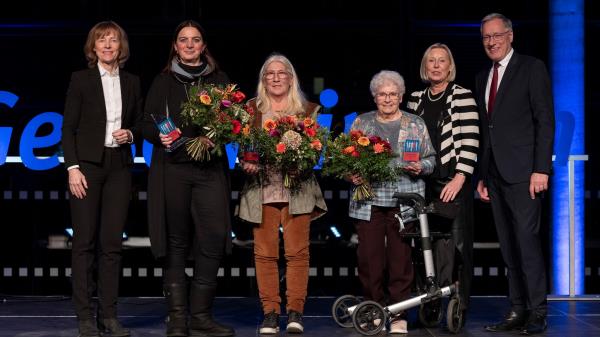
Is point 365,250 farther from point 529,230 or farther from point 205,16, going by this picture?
point 205,16

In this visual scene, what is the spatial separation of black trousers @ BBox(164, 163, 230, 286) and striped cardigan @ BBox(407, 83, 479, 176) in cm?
136

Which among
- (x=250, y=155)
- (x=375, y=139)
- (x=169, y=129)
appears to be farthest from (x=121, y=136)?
(x=375, y=139)

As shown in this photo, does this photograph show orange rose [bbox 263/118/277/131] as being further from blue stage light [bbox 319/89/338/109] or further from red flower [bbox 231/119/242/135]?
blue stage light [bbox 319/89/338/109]

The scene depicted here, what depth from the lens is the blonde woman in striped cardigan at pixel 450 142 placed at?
19.9ft

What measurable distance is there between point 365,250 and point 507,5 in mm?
2970

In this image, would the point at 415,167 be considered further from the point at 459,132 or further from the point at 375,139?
the point at 459,132

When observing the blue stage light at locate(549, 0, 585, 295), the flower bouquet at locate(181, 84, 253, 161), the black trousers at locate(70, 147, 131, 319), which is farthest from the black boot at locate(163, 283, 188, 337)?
the blue stage light at locate(549, 0, 585, 295)

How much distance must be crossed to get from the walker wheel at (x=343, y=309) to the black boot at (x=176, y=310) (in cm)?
89

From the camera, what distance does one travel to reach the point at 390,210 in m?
6.00

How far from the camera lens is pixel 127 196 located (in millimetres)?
5777

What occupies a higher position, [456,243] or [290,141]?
[290,141]

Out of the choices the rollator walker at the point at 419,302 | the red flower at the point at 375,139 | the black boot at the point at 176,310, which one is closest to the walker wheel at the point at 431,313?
the rollator walker at the point at 419,302

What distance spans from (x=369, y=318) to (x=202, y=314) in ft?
3.11

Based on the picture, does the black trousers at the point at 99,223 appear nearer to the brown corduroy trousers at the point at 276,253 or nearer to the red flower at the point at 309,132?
the brown corduroy trousers at the point at 276,253
